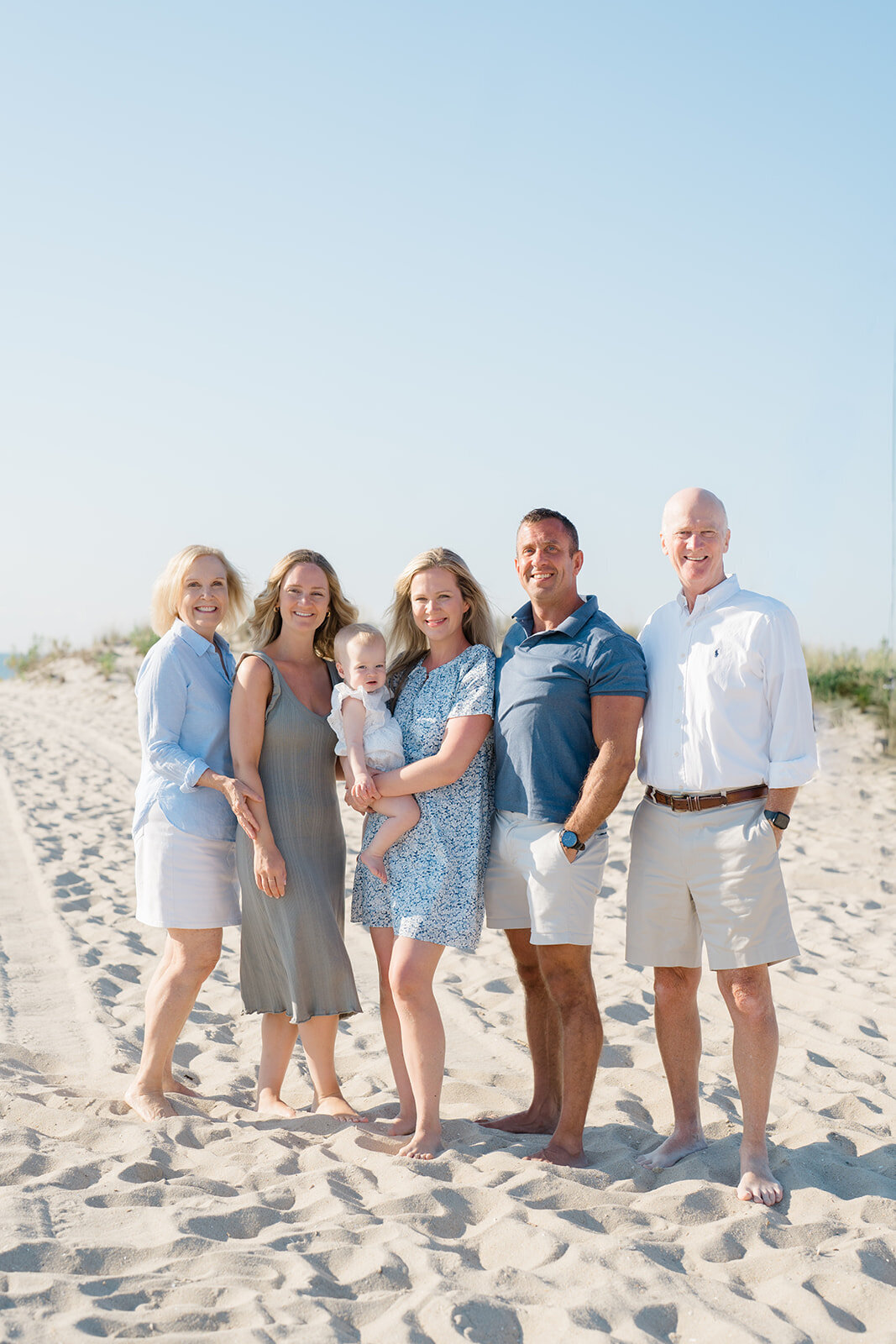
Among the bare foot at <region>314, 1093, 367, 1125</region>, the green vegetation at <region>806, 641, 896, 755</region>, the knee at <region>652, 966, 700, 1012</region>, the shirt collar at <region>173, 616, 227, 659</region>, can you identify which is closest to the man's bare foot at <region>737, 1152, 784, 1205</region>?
the knee at <region>652, 966, 700, 1012</region>

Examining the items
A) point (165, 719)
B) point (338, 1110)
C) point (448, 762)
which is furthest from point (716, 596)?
point (338, 1110)

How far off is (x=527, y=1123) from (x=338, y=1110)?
712mm

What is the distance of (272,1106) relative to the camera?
4039 millimetres

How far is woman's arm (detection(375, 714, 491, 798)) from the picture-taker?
3723mm

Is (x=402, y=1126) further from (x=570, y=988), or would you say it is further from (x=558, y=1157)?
(x=570, y=988)

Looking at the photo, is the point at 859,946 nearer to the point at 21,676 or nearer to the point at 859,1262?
the point at 859,1262

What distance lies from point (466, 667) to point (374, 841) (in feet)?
2.35

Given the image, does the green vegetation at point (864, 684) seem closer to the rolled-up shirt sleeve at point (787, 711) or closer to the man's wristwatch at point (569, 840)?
the rolled-up shirt sleeve at point (787, 711)

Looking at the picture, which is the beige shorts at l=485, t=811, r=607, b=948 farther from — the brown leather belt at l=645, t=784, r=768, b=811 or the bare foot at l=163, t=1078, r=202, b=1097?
the bare foot at l=163, t=1078, r=202, b=1097

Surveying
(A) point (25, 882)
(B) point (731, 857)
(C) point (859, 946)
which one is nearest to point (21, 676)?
(A) point (25, 882)

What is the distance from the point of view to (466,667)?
3889 mm

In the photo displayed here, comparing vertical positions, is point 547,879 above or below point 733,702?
below

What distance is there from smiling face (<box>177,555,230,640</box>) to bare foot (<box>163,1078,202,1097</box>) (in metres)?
1.77

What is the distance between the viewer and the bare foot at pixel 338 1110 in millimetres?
3965
